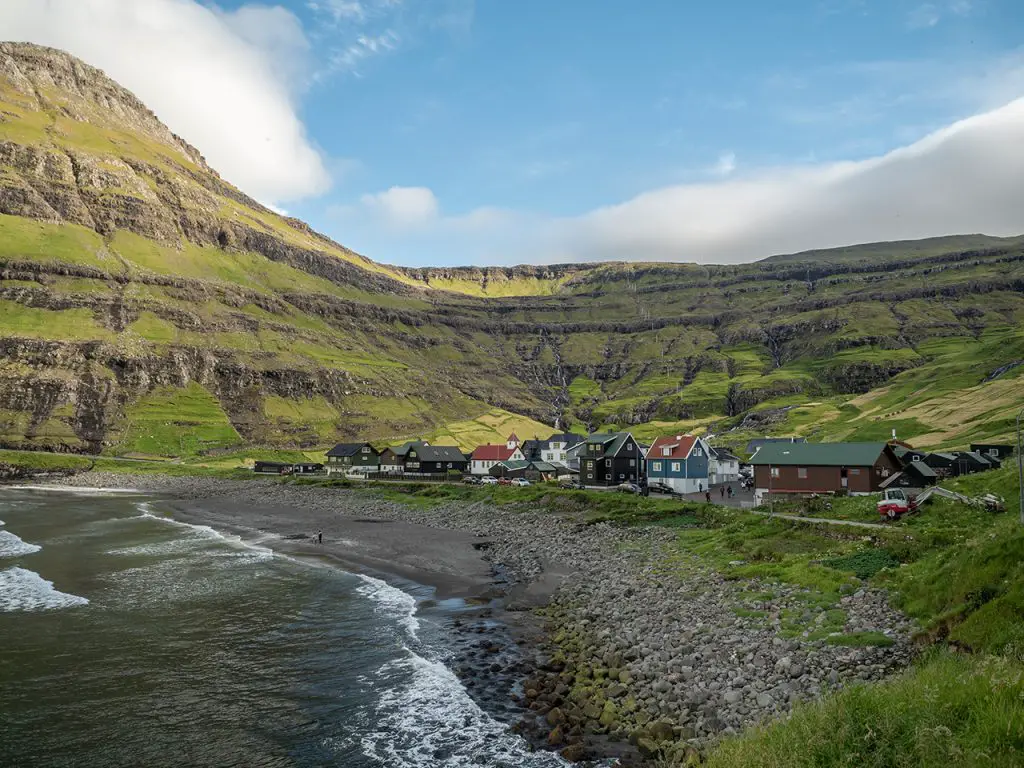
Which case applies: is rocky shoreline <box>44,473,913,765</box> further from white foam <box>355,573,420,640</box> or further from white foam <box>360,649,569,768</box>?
white foam <box>355,573,420,640</box>

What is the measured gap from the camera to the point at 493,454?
14975 centimetres

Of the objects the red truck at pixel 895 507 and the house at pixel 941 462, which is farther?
the house at pixel 941 462

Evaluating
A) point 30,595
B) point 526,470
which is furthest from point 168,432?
point 30,595

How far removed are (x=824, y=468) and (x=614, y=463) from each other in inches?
1533

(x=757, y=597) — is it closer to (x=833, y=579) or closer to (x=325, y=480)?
(x=833, y=579)

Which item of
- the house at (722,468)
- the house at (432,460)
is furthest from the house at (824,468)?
the house at (432,460)

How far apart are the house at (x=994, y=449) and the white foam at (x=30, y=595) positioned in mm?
114885

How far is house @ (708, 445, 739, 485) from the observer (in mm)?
111938

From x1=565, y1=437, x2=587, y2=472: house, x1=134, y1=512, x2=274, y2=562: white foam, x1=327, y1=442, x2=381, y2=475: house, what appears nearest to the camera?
x1=134, y1=512, x2=274, y2=562: white foam

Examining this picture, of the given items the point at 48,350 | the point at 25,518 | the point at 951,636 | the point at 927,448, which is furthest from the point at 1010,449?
the point at 48,350

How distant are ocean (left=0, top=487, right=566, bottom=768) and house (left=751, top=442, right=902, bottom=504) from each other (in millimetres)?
50336

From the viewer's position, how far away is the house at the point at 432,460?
146 metres

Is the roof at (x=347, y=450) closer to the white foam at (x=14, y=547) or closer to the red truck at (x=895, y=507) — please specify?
the white foam at (x=14, y=547)

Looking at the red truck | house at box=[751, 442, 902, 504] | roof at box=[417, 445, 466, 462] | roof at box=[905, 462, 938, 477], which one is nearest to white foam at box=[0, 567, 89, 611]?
the red truck
